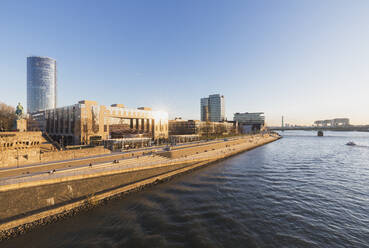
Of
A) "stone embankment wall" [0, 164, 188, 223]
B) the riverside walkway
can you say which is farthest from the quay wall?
"stone embankment wall" [0, 164, 188, 223]

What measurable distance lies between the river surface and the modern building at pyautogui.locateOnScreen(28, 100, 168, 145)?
32532mm

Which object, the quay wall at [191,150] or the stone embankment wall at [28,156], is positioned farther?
the quay wall at [191,150]

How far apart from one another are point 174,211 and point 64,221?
478 inches

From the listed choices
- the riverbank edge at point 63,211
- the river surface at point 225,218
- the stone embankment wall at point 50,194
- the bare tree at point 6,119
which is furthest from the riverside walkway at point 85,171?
the bare tree at point 6,119

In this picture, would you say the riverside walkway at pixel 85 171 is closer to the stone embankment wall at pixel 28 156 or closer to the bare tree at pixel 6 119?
the stone embankment wall at pixel 28 156

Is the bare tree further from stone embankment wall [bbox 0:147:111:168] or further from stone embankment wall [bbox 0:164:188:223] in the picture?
stone embankment wall [bbox 0:164:188:223]

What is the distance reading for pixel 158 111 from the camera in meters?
77.1

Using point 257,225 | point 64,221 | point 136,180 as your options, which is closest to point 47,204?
point 64,221

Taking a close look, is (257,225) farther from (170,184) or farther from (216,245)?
(170,184)

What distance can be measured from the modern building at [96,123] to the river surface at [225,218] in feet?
107

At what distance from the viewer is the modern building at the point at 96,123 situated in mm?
51844

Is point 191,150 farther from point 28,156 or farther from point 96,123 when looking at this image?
point 28,156

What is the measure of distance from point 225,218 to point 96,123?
50.9m

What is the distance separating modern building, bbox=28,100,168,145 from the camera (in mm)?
51844
